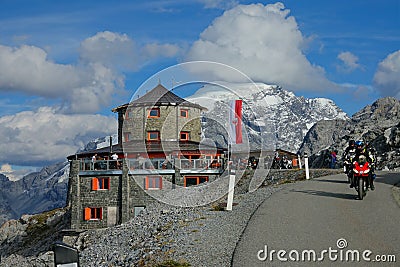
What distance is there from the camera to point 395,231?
12.8m

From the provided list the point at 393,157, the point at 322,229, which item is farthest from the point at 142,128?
the point at 322,229

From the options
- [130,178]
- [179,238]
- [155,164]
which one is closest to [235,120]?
[179,238]

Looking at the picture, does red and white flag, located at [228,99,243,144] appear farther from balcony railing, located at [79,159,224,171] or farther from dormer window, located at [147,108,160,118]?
dormer window, located at [147,108,160,118]

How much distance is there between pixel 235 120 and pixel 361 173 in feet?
20.5

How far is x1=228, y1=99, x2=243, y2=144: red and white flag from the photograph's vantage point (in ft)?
71.4

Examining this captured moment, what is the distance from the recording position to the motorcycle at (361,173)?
57.3 feet

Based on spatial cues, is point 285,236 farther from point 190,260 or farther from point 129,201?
point 129,201

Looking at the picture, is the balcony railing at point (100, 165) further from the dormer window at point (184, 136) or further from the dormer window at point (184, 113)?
the dormer window at point (184, 113)

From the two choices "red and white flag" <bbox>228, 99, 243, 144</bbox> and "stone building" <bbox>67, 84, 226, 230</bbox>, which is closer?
"red and white flag" <bbox>228, 99, 243, 144</bbox>

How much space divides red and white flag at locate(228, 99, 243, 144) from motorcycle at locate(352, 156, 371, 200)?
18.9ft

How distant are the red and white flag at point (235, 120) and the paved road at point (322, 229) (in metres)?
3.82

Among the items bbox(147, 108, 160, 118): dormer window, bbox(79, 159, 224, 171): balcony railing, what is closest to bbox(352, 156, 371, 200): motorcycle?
bbox(79, 159, 224, 171): balcony railing

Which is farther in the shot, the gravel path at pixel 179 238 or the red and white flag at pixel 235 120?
the red and white flag at pixel 235 120

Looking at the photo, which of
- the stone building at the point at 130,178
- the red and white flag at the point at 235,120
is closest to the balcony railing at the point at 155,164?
the stone building at the point at 130,178
